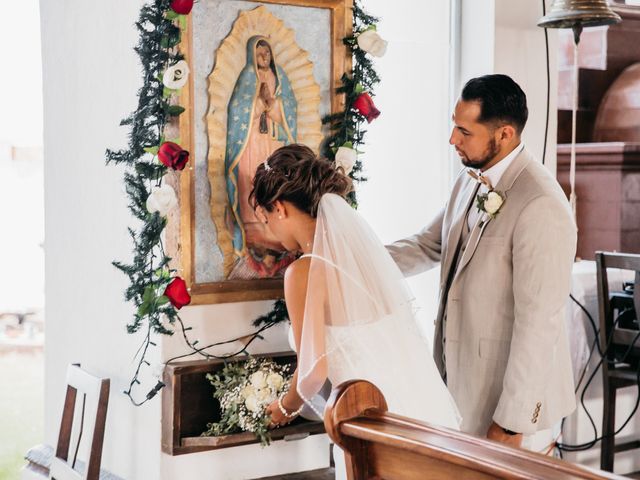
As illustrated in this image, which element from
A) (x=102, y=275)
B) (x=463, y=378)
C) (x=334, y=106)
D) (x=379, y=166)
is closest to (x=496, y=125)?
(x=334, y=106)

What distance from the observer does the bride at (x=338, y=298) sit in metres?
2.68

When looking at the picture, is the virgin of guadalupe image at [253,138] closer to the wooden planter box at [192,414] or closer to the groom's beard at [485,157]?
the wooden planter box at [192,414]

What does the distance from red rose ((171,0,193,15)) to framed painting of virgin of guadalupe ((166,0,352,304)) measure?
0.10 m

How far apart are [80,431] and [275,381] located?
81 cm

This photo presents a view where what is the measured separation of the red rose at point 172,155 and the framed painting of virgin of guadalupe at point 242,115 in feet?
0.38

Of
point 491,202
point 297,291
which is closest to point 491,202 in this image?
point 491,202

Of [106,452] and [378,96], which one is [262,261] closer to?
[106,452]

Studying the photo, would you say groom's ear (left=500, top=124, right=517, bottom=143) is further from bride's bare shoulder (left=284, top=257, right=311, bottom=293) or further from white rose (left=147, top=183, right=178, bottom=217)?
white rose (left=147, top=183, right=178, bottom=217)

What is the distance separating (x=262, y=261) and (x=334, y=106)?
1.93 feet

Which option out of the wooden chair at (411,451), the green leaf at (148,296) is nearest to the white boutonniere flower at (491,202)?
the green leaf at (148,296)

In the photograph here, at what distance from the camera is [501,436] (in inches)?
110

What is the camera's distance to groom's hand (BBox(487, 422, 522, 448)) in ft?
9.16

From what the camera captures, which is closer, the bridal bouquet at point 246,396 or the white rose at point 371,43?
the bridal bouquet at point 246,396

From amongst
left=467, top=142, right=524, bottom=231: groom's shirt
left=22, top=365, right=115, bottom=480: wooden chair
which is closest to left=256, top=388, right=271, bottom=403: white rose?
left=22, top=365, right=115, bottom=480: wooden chair
